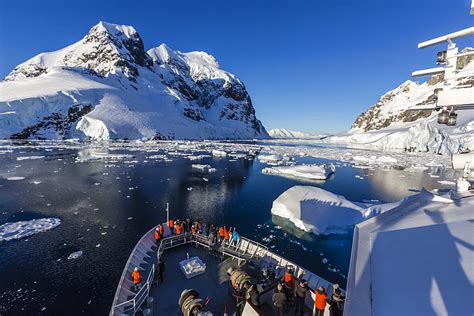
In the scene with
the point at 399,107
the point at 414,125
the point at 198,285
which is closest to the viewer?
the point at 198,285

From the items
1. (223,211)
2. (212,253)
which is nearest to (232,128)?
(223,211)

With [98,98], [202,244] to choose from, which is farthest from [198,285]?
[98,98]

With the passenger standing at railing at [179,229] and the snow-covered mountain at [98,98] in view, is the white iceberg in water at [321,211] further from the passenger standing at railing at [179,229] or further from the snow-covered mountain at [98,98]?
the snow-covered mountain at [98,98]

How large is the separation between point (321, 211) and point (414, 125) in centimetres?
10978

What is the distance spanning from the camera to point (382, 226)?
686 centimetres

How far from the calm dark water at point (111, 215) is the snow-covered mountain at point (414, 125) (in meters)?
11.7

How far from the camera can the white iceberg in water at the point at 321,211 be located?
20.4 m

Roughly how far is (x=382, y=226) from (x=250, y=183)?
3034 centimetres

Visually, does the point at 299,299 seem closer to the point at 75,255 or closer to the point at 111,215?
the point at 75,255

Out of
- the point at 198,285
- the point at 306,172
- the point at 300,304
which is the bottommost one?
the point at 198,285

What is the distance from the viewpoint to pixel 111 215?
22547 mm

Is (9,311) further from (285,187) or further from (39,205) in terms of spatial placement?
(285,187)

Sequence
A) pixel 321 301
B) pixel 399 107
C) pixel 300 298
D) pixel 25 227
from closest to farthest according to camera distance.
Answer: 1. pixel 321 301
2. pixel 300 298
3. pixel 25 227
4. pixel 399 107

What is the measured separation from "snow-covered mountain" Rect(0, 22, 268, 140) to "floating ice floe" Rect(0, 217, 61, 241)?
→ 88495 millimetres
